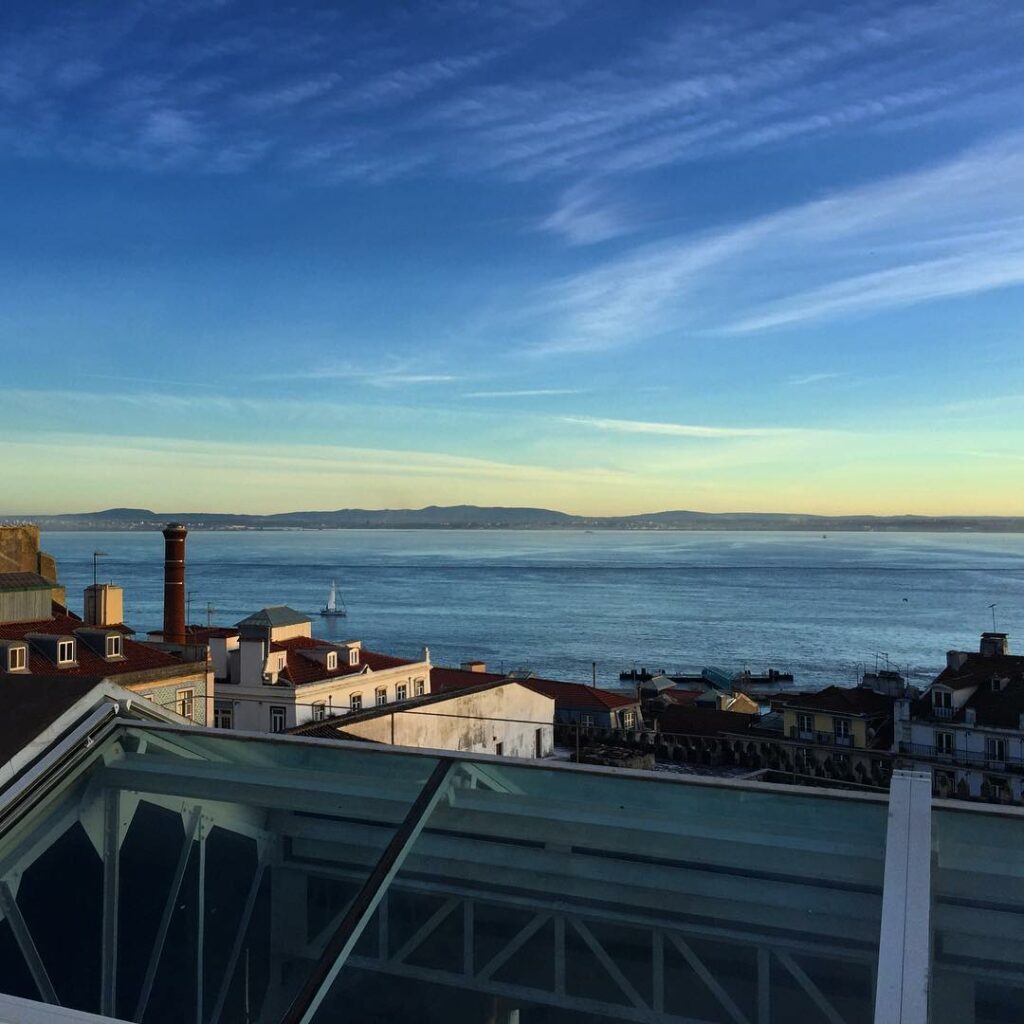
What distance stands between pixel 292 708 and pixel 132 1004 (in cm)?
2855

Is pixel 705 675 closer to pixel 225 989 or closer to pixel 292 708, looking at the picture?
pixel 292 708

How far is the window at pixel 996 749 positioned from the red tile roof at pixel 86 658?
31.3 meters

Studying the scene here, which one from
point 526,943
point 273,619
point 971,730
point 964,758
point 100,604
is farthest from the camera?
point 964,758

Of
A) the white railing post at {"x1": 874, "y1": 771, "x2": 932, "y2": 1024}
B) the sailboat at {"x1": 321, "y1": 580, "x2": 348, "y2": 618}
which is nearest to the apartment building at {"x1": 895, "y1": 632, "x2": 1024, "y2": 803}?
the white railing post at {"x1": 874, "y1": 771, "x2": 932, "y2": 1024}

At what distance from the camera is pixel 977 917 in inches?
107

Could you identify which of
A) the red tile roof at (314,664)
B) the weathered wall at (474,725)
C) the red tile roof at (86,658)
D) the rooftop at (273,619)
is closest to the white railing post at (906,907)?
the weathered wall at (474,725)

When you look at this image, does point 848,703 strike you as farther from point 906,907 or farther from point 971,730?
point 906,907

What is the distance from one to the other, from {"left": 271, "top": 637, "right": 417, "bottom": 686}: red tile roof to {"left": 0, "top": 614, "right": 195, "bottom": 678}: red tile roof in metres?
4.85

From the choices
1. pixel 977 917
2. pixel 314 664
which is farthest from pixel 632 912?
pixel 314 664

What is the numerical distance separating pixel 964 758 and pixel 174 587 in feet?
103

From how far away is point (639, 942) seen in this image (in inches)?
114

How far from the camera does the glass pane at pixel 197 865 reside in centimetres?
302

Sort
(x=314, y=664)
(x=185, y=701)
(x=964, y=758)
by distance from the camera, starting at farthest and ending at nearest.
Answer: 1. (x=964, y=758)
2. (x=314, y=664)
3. (x=185, y=701)

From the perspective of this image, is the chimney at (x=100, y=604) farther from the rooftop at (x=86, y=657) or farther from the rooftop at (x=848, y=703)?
the rooftop at (x=848, y=703)
